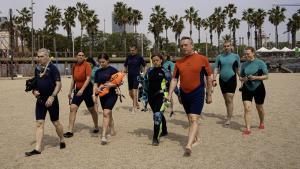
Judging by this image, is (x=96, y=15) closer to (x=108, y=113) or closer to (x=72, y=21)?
(x=72, y=21)

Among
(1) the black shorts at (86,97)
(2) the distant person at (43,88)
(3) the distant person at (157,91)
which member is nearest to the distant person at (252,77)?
(3) the distant person at (157,91)

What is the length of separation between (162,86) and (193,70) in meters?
1.05

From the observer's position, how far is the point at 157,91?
762 cm

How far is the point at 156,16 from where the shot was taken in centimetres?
8869

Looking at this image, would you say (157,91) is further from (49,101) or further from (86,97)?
(49,101)

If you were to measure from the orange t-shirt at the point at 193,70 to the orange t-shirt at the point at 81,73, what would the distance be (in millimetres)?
2337

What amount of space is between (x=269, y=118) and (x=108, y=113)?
4684mm

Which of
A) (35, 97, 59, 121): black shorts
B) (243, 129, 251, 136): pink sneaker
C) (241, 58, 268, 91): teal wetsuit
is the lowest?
(243, 129, 251, 136): pink sneaker

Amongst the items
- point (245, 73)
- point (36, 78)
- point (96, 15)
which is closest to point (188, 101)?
point (245, 73)

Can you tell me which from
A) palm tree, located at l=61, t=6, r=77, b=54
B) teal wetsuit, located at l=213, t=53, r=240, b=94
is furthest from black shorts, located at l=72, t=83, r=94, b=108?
palm tree, located at l=61, t=6, r=77, b=54

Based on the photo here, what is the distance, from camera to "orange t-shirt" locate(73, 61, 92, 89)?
840 cm

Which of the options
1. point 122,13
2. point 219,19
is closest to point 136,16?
point 122,13

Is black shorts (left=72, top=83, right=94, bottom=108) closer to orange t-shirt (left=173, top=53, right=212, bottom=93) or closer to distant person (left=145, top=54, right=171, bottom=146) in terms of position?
distant person (left=145, top=54, right=171, bottom=146)

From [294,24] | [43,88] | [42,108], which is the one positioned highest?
[294,24]
